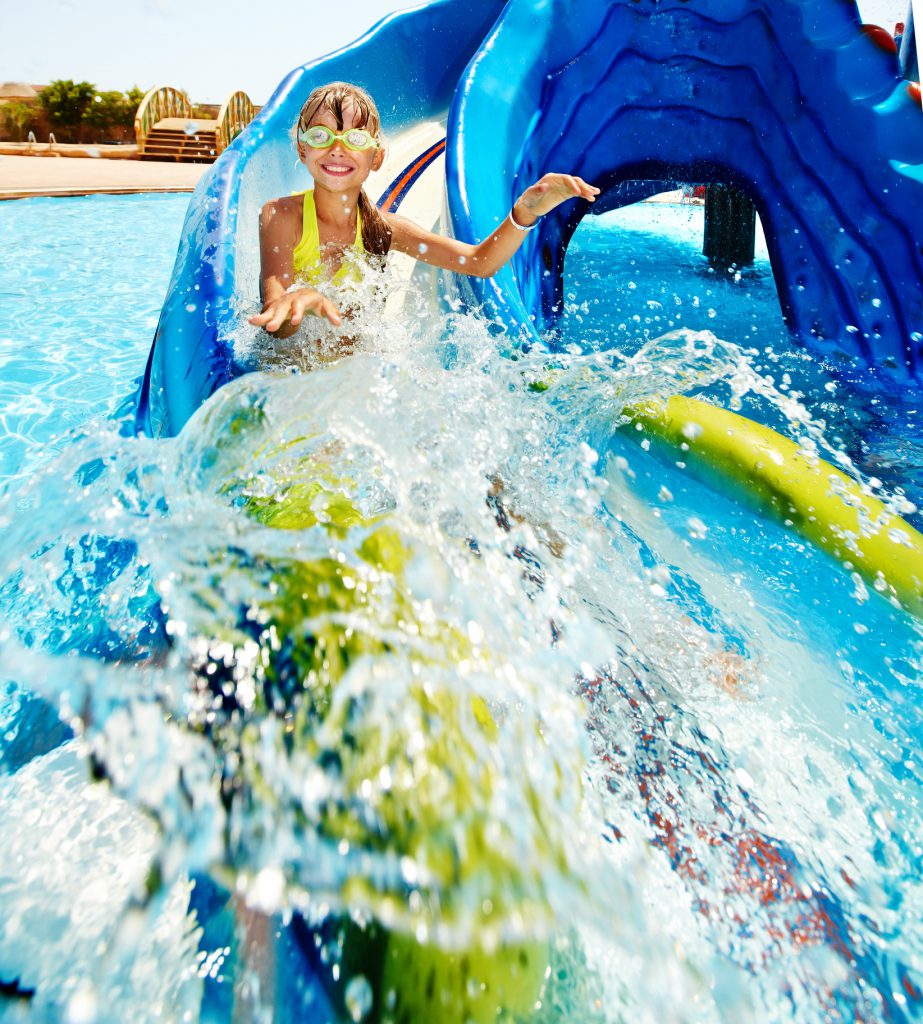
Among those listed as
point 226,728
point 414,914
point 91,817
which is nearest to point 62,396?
point 91,817

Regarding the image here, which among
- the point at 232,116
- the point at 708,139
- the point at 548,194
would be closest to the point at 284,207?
the point at 548,194

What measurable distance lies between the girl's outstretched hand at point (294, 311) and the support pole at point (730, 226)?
463 cm

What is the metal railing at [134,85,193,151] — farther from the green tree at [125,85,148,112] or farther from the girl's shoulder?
the girl's shoulder

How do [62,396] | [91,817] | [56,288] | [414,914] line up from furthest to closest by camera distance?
[56,288] → [62,396] → [91,817] → [414,914]

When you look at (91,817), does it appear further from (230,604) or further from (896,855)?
(896,855)

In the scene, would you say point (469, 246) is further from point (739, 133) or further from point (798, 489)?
point (739, 133)

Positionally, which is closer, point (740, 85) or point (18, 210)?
point (740, 85)

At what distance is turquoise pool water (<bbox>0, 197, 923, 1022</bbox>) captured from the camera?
865 millimetres

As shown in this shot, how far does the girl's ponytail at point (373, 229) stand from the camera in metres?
2.15

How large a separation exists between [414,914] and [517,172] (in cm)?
320

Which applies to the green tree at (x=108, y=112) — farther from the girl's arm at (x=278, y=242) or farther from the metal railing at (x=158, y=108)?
the girl's arm at (x=278, y=242)

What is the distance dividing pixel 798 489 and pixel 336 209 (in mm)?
1475

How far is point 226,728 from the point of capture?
92 cm

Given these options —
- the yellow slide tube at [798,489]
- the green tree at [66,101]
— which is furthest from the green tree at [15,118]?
the yellow slide tube at [798,489]
